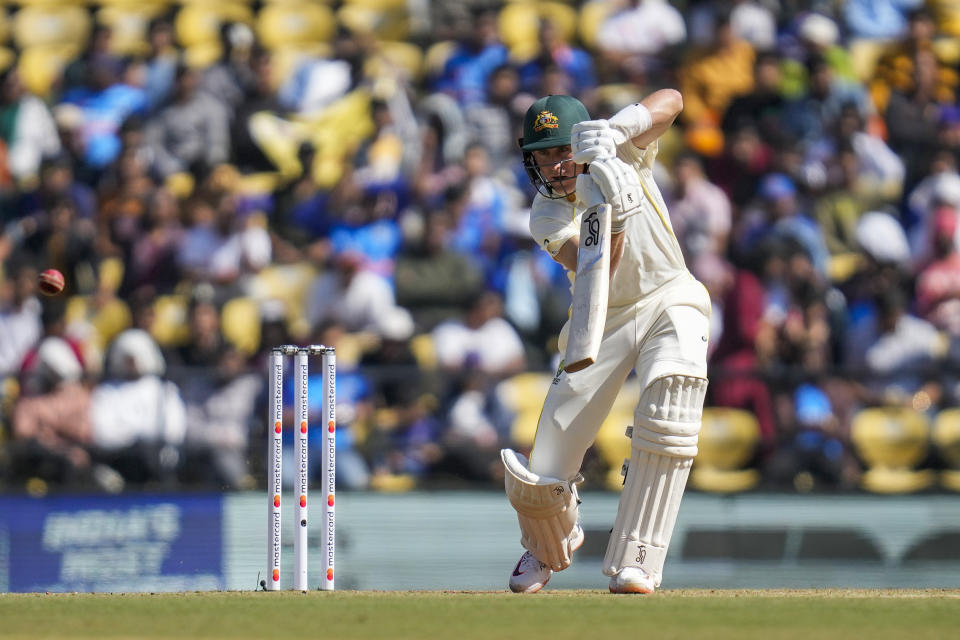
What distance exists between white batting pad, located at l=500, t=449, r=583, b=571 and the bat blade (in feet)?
1.77

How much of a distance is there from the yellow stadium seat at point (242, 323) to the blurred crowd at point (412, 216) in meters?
0.02

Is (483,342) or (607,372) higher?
(607,372)

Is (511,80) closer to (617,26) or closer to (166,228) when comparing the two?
(617,26)

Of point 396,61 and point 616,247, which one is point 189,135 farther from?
point 616,247

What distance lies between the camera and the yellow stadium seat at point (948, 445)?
9.53 metres

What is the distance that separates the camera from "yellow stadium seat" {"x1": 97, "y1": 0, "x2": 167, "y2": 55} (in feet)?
44.0

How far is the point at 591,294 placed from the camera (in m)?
6.28

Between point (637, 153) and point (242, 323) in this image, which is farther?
point (242, 323)

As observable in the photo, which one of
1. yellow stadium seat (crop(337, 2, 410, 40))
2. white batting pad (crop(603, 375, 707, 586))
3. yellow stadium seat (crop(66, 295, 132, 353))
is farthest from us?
yellow stadium seat (crop(337, 2, 410, 40))

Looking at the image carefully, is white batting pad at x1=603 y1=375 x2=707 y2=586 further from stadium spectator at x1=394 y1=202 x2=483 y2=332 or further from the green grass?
stadium spectator at x1=394 y1=202 x2=483 y2=332

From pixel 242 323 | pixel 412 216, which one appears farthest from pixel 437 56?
pixel 242 323

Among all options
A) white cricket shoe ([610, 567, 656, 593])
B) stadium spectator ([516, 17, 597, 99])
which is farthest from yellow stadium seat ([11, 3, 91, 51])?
white cricket shoe ([610, 567, 656, 593])

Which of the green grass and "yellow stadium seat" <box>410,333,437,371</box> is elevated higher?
the green grass

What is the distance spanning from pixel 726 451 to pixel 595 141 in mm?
3956
